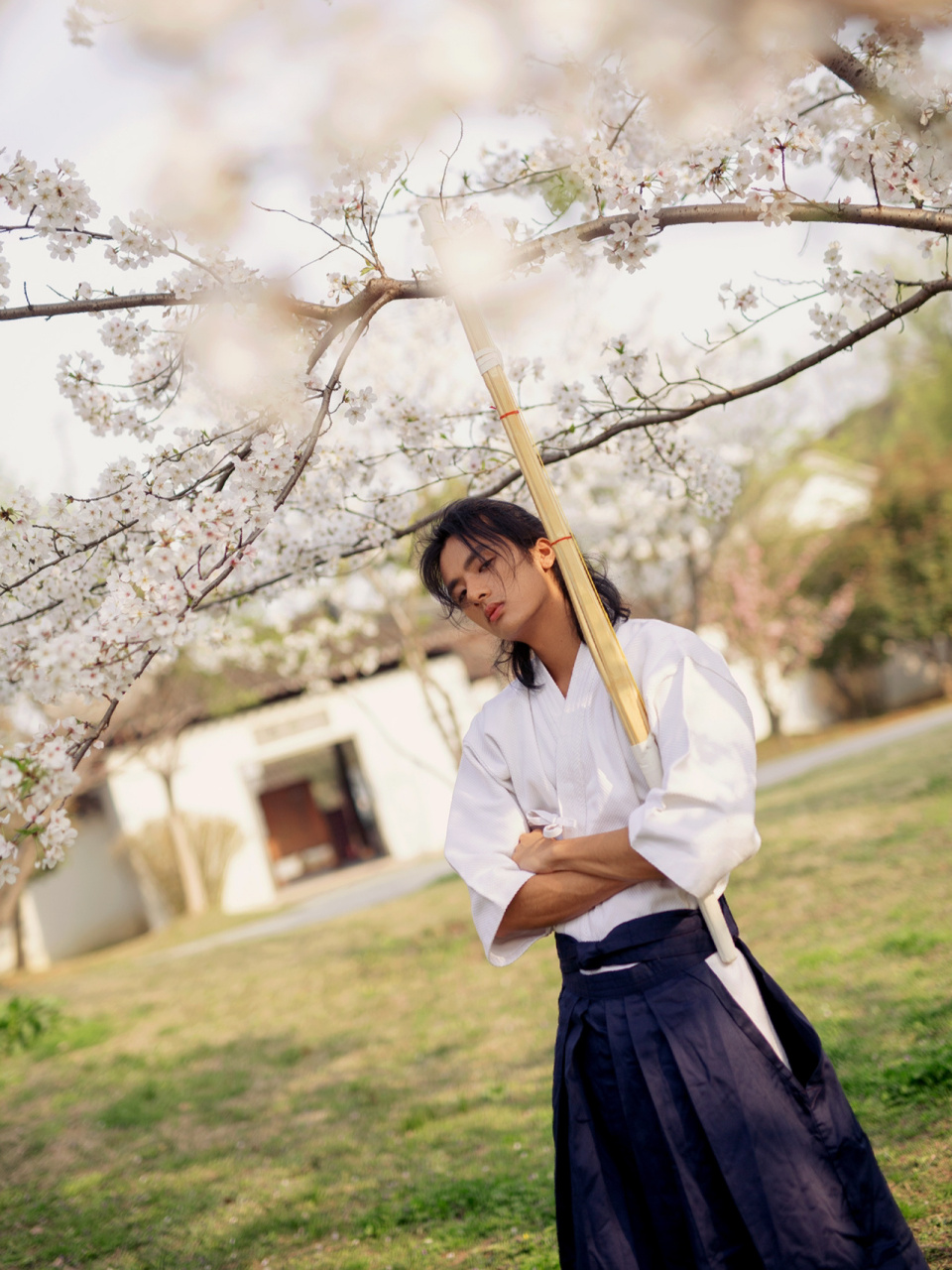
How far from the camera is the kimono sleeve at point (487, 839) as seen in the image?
1.86m

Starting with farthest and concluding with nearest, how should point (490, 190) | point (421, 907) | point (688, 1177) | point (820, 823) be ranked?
1. point (421, 907)
2. point (820, 823)
3. point (490, 190)
4. point (688, 1177)

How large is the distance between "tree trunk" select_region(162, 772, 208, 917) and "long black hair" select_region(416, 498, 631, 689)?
13563 millimetres

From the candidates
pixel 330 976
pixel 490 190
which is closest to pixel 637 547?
pixel 330 976

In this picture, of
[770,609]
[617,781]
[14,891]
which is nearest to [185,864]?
[14,891]

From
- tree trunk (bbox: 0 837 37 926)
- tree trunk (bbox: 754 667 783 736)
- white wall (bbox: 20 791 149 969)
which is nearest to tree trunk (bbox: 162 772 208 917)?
white wall (bbox: 20 791 149 969)

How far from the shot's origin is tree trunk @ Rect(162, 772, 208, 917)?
14.9m

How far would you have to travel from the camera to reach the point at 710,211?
229 cm

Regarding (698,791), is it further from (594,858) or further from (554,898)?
(554,898)

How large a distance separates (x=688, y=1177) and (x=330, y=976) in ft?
21.0

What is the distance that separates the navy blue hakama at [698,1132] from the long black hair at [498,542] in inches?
22.3

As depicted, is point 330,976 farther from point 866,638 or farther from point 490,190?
point 866,638

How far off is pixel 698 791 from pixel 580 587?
1.39 feet

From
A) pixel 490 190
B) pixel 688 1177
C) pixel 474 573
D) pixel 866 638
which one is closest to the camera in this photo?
pixel 688 1177

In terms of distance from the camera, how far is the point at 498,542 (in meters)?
1.99
